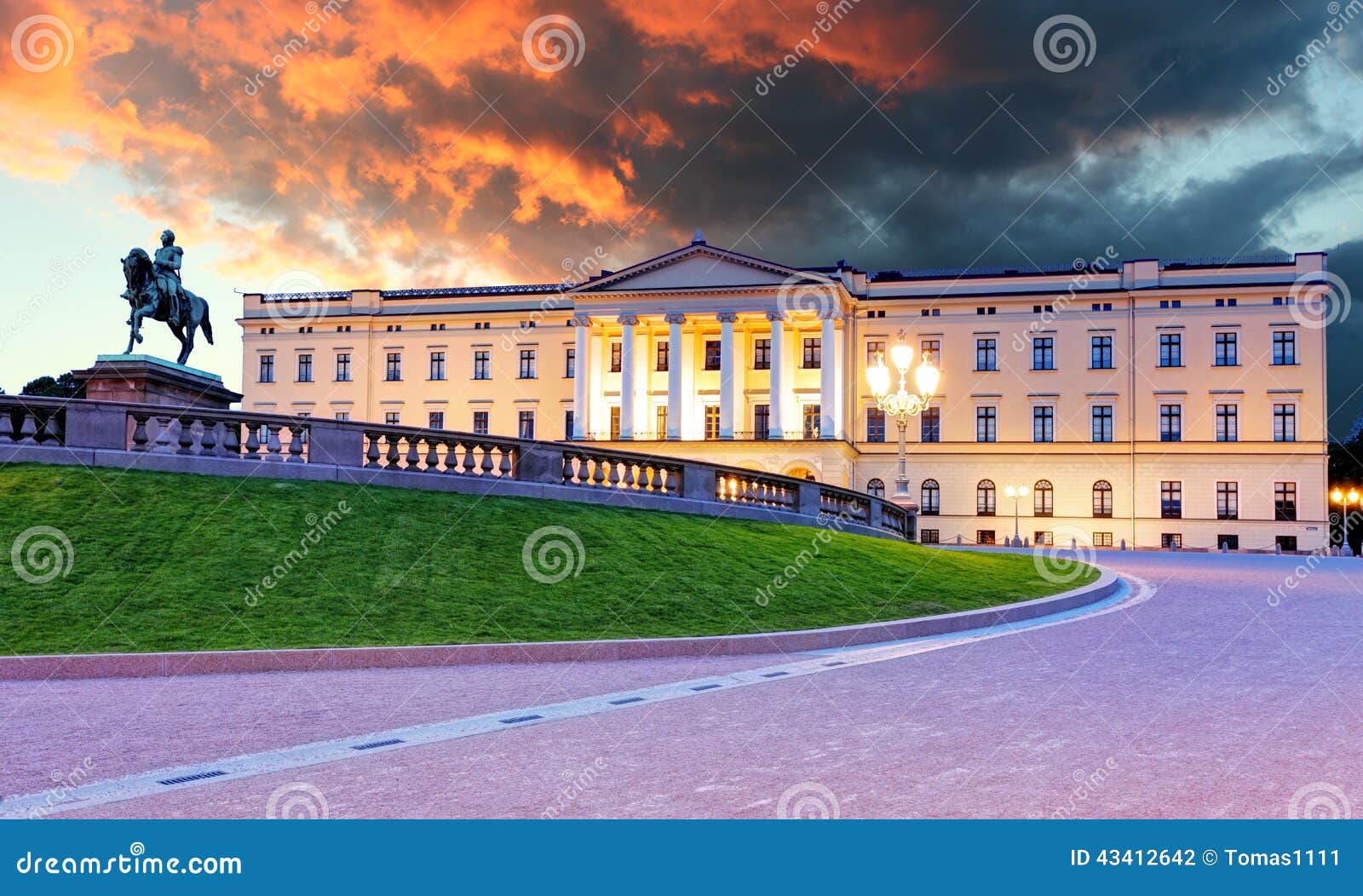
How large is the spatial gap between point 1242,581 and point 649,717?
21263 millimetres

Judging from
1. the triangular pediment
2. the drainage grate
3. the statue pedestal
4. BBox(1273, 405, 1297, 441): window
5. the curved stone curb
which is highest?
the triangular pediment

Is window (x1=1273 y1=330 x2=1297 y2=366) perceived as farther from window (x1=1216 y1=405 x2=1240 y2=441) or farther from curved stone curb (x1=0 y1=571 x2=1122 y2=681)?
curved stone curb (x1=0 y1=571 x2=1122 y2=681)

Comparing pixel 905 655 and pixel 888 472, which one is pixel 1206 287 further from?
pixel 905 655

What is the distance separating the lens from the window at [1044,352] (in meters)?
71.9

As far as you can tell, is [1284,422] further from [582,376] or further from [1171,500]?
[582,376]

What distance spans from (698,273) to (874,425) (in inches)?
617

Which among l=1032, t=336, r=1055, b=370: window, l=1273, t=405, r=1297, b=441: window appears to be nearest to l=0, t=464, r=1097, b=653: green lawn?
l=1032, t=336, r=1055, b=370: window

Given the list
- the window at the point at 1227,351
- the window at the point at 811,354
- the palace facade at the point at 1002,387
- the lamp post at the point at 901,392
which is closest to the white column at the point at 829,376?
the palace facade at the point at 1002,387

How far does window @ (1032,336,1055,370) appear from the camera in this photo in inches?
2832

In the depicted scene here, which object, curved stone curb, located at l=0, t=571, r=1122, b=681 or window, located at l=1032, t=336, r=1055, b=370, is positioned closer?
curved stone curb, located at l=0, t=571, r=1122, b=681

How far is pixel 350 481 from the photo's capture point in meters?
21.3

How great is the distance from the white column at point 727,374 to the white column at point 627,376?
5818 mm

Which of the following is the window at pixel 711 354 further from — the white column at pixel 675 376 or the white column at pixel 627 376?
the white column at pixel 627 376

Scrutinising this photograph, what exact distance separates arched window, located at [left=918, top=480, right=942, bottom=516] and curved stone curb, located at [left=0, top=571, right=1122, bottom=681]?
5707cm
